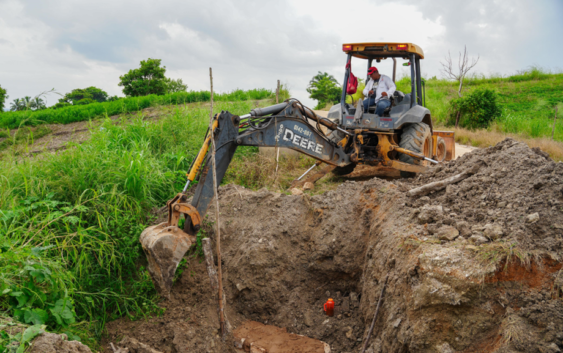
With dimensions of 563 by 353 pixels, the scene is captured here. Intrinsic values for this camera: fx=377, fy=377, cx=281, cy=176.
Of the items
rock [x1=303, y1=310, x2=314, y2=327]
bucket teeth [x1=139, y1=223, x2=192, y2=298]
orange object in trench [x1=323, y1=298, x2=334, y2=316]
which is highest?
bucket teeth [x1=139, y1=223, x2=192, y2=298]

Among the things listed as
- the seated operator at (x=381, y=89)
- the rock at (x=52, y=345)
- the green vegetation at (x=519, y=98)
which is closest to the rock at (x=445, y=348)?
the rock at (x=52, y=345)

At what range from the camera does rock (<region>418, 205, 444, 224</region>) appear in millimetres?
3396

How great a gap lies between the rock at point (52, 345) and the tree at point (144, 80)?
20406mm

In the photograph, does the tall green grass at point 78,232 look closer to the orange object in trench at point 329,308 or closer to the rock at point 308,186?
the orange object in trench at point 329,308

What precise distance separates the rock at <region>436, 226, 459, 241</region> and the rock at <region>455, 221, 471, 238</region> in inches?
1.8

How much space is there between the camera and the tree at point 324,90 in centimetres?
2188

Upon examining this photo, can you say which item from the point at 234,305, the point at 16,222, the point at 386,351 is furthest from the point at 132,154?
the point at 386,351

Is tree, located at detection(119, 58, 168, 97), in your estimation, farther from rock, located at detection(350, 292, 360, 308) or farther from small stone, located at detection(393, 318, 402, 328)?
small stone, located at detection(393, 318, 402, 328)

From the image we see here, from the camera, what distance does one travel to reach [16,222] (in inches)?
149

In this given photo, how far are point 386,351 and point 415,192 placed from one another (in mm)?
1721

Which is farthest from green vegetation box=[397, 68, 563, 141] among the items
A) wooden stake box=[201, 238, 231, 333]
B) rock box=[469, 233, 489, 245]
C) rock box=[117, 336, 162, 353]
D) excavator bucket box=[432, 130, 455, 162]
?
rock box=[117, 336, 162, 353]

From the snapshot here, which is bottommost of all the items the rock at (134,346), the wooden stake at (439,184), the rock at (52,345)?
the rock at (134,346)

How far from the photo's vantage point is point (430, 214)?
344 centimetres

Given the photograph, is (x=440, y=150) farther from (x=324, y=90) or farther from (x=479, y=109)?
(x=324, y=90)
